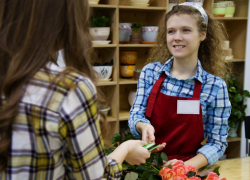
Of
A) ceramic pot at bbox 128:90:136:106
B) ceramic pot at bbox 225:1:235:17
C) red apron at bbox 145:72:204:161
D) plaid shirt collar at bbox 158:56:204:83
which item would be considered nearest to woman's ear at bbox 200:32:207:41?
plaid shirt collar at bbox 158:56:204:83

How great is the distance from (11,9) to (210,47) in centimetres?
114

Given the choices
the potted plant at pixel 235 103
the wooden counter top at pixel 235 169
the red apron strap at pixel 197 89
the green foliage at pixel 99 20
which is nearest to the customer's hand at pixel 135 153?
the wooden counter top at pixel 235 169

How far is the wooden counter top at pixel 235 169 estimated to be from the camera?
1.12 metres

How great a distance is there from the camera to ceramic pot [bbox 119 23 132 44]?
245 cm

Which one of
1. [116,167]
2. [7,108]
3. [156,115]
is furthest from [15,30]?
[156,115]

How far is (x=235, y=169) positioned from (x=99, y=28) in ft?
5.24

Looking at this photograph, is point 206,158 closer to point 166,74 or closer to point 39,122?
point 166,74

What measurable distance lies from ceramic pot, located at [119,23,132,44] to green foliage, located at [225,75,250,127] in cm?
116

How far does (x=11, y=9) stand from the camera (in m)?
0.57

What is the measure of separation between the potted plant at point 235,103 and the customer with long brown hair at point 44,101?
2428 mm

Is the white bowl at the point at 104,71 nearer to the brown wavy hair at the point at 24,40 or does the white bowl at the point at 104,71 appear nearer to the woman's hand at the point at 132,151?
the woman's hand at the point at 132,151

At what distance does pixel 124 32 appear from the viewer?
2461 millimetres

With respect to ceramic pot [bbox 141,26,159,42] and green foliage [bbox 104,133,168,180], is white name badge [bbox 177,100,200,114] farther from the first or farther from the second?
ceramic pot [bbox 141,26,159,42]

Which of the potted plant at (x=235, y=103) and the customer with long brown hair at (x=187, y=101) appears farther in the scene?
the potted plant at (x=235, y=103)
